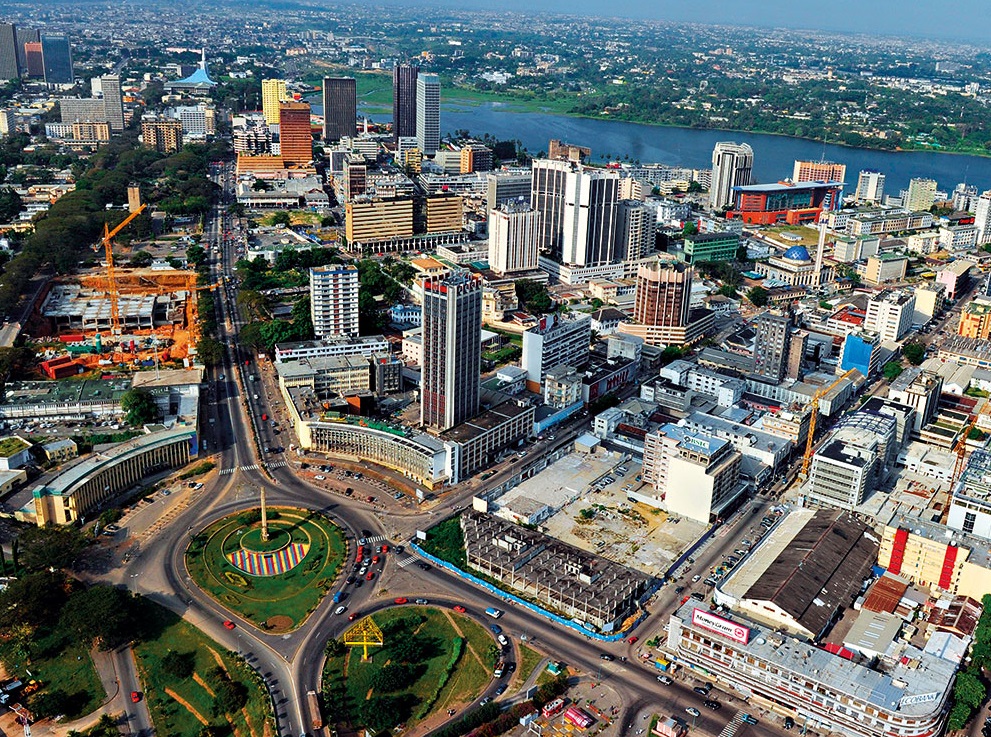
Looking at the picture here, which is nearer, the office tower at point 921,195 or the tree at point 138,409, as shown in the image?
the tree at point 138,409

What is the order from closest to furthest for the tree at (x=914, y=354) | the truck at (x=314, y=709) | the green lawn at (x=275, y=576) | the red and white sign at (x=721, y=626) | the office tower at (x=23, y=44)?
the truck at (x=314, y=709) → the red and white sign at (x=721, y=626) → the green lawn at (x=275, y=576) → the tree at (x=914, y=354) → the office tower at (x=23, y=44)

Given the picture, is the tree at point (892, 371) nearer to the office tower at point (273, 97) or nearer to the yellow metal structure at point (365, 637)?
the yellow metal structure at point (365, 637)

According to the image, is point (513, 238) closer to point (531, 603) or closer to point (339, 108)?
point (531, 603)

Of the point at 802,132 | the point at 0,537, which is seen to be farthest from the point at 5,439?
the point at 802,132

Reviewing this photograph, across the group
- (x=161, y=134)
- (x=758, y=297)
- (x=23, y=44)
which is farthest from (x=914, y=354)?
(x=23, y=44)

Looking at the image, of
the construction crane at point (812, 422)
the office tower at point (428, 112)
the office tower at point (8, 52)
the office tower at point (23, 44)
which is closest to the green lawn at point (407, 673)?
the construction crane at point (812, 422)

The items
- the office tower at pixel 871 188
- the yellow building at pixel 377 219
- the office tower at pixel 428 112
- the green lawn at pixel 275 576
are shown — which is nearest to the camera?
the green lawn at pixel 275 576
